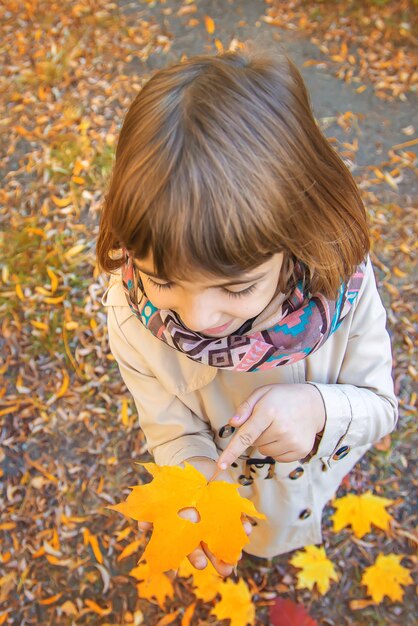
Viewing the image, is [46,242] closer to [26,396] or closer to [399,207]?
[26,396]

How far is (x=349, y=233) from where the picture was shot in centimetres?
130

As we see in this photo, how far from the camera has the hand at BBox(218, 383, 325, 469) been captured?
1.33m

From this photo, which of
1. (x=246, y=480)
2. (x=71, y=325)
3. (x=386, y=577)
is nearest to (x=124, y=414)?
(x=71, y=325)

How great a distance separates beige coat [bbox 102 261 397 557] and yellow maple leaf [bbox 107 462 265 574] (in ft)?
0.63

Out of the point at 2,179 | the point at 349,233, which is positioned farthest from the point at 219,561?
the point at 2,179

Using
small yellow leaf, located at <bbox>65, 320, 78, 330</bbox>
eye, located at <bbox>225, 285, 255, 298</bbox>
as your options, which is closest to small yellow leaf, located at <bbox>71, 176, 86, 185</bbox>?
small yellow leaf, located at <bbox>65, 320, 78, 330</bbox>

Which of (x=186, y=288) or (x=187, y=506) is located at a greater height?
(x=186, y=288)

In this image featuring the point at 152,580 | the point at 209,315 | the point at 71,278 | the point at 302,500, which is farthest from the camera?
the point at 71,278

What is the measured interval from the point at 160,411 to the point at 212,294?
1.82 ft

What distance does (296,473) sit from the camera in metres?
1.74

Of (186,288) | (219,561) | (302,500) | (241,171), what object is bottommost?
(302,500)

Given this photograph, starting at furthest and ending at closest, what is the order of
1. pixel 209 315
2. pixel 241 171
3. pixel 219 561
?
pixel 219 561, pixel 209 315, pixel 241 171

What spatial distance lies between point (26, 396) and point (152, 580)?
3.15 feet

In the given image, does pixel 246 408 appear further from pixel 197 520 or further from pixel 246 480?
pixel 246 480
